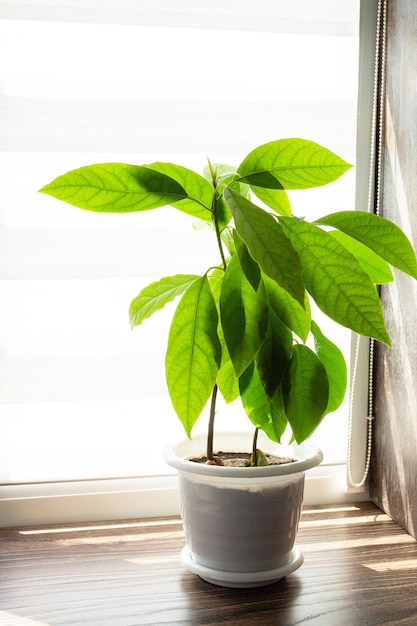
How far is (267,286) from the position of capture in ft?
3.34

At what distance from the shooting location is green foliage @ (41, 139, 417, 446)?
3.16ft

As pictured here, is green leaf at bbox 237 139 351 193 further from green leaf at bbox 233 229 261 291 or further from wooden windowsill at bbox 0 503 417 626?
wooden windowsill at bbox 0 503 417 626

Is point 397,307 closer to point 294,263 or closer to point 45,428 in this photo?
point 294,263

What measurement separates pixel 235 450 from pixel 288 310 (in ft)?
1.27

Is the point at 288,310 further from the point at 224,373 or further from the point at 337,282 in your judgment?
the point at 224,373

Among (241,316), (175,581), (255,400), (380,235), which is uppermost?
(380,235)

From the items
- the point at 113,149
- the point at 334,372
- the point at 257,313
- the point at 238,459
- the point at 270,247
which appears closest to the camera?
the point at 270,247

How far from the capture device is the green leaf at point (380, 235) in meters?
1.00

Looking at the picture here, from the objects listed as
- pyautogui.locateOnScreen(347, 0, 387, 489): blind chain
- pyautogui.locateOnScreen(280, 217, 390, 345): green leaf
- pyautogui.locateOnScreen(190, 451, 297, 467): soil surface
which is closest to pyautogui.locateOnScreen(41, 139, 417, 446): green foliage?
pyautogui.locateOnScreen(280, 217, 390, 345): green leaf

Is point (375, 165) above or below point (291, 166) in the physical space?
above

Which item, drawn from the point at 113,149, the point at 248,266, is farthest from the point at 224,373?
the point at 113,149

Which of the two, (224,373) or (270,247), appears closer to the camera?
(270,247)

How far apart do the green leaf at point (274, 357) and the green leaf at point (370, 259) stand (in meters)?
0.18

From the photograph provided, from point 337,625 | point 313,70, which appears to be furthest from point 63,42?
point 337,625
